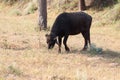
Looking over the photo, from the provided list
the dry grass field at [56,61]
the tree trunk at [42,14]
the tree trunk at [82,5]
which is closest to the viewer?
the dry grass field at [56,61]

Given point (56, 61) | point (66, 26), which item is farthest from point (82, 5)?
point (56, 61)

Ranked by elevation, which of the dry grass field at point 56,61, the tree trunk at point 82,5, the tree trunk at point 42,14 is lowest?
the tree trunk at point 82,5

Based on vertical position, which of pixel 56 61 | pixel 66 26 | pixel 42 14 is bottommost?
pixel 42 14

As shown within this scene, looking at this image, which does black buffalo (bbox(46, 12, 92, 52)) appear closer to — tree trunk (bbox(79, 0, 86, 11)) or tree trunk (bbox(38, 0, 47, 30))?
tree trunk (bbox(38, 0, 47, 30))

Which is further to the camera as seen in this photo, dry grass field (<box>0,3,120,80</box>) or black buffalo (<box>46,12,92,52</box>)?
black buffalo (<box>46,12,92,52</box>)

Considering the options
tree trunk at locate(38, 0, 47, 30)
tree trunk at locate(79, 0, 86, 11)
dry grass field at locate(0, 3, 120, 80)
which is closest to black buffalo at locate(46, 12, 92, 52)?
dry grass field at locate(0, 3, 120, 80)

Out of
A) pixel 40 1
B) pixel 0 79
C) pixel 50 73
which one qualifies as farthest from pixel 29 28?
pixel 0 79

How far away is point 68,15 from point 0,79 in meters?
7.45

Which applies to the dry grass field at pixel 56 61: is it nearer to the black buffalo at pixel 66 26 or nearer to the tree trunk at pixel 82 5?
the black buffalo at pixel 66 26

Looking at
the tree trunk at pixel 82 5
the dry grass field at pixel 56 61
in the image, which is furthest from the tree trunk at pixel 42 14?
the tree trunk at pixel 82 5

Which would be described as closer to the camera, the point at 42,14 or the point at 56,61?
the point at 56,61

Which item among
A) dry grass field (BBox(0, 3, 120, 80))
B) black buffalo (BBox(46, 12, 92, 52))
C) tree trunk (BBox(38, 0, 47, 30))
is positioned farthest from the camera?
tree trunk (BBox(38, 0, 47, 30))

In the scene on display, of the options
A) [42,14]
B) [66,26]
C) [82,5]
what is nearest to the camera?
[66,26]

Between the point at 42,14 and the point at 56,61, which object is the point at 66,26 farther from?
the point at 42,14
